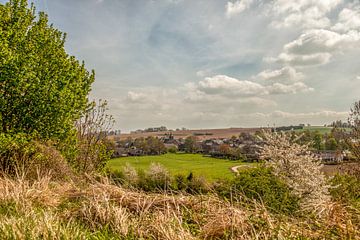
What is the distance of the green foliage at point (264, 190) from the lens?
730 centimetres

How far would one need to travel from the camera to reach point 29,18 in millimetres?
14008

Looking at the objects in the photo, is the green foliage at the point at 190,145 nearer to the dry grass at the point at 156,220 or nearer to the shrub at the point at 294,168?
the shrub at the point at 294,168

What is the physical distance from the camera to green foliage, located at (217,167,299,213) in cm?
730

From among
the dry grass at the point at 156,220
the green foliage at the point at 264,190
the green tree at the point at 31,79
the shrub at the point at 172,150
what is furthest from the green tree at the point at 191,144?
the dry grass at the point at 156,220

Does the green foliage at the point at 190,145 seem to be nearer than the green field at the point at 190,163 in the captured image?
No

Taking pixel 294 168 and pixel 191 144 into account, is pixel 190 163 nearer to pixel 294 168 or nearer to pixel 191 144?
pixel 191 144

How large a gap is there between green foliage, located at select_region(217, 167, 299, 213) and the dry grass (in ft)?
7.02

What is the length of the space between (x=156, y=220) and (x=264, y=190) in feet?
16.1

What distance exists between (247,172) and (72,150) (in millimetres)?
9713

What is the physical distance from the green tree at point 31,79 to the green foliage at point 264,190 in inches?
308

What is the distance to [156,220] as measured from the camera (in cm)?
432

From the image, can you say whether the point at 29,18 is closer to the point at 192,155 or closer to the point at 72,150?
the point at 72,150

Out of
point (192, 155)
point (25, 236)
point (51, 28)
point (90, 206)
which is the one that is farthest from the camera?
point (192, 155)

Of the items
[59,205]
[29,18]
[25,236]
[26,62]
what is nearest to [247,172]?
[59,205]
